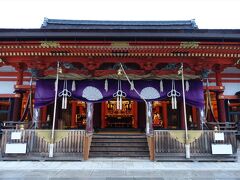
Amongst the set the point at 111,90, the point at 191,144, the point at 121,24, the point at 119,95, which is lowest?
the point at 191,144

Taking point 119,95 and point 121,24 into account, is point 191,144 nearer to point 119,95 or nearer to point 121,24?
point 119,95

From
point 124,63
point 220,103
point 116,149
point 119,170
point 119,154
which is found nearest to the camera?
point 119,170

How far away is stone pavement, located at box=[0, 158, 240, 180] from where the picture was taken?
5.35 m

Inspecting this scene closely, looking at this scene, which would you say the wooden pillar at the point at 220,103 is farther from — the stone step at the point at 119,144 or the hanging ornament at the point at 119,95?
the hanging ornament at the point at 119,95

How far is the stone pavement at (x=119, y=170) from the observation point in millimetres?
5348

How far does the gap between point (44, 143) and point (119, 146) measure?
3.04m

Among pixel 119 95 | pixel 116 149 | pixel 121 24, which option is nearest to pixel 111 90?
pixel 119 95

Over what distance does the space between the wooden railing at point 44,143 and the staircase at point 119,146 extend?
88 cm

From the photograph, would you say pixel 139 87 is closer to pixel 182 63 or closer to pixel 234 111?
pixel 182 63

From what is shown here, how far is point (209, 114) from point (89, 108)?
569 cm

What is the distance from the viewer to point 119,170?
19.8 feet

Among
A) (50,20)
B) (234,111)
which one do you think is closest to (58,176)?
(234,111)

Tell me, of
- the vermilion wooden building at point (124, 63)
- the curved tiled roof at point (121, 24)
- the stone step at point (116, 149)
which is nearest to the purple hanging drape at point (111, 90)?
the vermilion wooden building at point (124, 63)

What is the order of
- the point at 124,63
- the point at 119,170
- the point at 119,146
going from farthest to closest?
the point at 124,63, the point at 119,146, the point at 119,170
